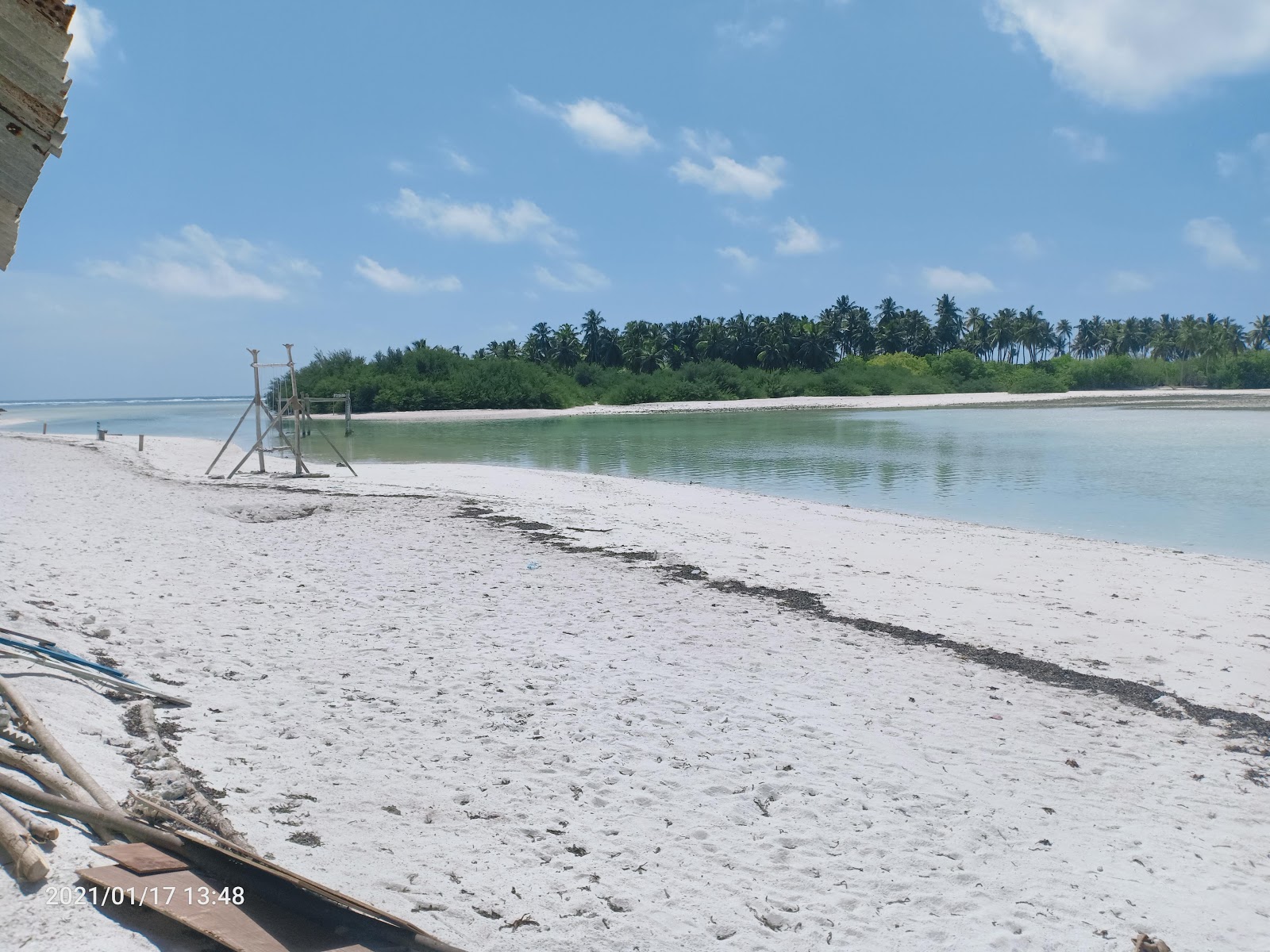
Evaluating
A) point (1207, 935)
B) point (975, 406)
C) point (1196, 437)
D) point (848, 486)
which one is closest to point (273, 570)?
point (1207, 935)

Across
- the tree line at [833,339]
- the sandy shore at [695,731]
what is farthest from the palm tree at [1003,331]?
the sandy shore at [695,731]

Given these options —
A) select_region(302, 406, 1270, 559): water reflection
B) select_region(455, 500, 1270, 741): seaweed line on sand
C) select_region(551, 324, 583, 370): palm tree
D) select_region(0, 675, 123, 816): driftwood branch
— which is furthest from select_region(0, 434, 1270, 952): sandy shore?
select_region(551, 324, 583, 370): palm tree

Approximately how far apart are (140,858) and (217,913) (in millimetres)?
446

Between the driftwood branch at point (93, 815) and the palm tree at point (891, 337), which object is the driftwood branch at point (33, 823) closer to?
the driftwood branch at point (93, 815)

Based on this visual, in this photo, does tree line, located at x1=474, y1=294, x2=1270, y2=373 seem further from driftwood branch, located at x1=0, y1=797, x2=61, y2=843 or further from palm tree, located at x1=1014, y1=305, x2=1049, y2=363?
driftwood branch, located at x1=0, y1=797, x2=61, y2=843

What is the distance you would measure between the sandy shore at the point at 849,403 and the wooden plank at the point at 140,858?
2574 inches

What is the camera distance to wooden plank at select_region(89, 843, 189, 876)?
9.46 feet

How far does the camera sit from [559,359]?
98.9 metres

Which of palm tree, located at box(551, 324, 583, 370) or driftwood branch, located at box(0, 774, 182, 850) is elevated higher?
palm tree, located at box(551, 324, 583, 370)

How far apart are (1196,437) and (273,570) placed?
127 feet

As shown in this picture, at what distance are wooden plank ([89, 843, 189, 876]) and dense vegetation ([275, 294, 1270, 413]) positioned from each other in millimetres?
76314

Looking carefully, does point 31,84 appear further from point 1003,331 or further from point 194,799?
point 1003,331

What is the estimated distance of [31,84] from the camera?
2891 mm

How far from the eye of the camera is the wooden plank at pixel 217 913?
262 centimetres
